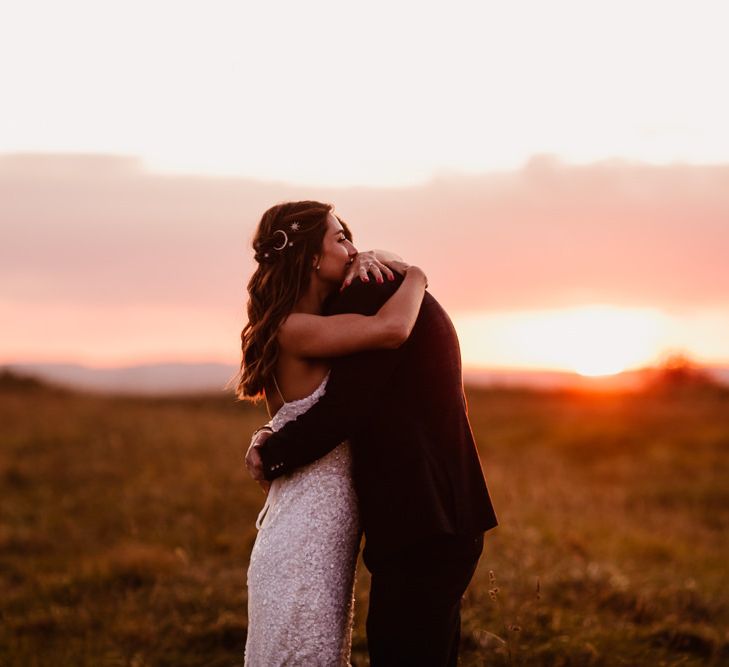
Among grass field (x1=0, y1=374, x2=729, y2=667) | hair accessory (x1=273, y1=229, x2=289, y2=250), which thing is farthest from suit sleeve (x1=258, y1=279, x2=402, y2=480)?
grass field (x1=0, y1=374, x2=729, y2=667)

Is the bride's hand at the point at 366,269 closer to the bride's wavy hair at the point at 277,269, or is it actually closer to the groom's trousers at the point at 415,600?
the bride's wavy hair at the point at 277,269

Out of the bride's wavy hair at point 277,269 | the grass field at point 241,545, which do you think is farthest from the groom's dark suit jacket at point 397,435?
the grass field at point 241,545

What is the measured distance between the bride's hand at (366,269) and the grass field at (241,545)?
155 centimetres

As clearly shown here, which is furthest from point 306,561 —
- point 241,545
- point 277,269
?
point 241,545

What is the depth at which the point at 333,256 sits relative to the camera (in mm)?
3764

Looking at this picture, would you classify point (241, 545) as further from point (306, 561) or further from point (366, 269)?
point (366, 269)

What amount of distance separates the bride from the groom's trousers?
0.22m

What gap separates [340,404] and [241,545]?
558cm

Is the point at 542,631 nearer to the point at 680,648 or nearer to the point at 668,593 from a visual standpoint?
the point at 680,648

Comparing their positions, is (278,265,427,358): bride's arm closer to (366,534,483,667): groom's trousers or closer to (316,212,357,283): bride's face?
(316,212,357,283): bride's face

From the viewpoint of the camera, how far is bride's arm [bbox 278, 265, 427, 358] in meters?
3.48

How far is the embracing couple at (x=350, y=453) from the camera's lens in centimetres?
353

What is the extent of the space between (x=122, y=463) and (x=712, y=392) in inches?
833

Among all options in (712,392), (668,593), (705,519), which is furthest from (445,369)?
(712,392)
